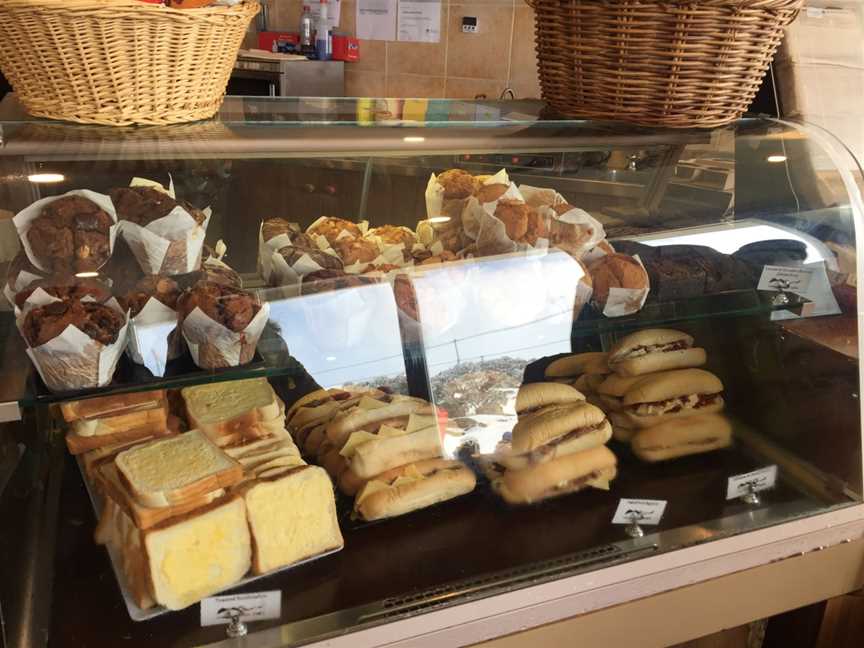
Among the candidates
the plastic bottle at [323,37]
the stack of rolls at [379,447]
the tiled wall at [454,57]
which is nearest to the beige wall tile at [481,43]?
the tiled wall at [454,57]

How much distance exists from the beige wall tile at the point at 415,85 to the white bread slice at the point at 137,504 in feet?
11.8

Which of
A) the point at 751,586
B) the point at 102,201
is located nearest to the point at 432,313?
the point at 102,201

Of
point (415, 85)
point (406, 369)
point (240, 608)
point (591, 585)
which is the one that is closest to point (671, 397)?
point (591, 585)

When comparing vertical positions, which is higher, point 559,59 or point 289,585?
point 559,59

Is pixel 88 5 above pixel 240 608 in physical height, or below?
above

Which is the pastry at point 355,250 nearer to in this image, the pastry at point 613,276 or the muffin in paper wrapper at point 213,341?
the muffin in paper wrapper at point 213,341

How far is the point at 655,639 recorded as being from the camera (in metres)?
1.36

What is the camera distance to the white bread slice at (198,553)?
43.6 inches

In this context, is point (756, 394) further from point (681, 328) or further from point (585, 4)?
point (585, 4)

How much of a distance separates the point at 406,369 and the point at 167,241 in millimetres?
494

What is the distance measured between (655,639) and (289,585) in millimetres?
657

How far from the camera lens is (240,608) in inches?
44.9

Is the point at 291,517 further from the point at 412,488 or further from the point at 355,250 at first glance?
the point at 355,250

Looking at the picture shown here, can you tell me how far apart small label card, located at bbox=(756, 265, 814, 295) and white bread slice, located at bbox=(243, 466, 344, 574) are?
912 mm
